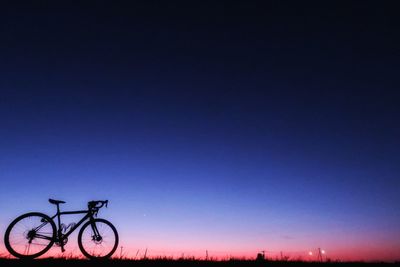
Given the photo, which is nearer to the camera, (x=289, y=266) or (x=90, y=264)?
(x=90, y=264)

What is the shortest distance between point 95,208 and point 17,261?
11.6 feet

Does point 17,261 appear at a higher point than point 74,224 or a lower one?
lower

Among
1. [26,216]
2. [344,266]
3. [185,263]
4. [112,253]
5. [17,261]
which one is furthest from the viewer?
[344,266]

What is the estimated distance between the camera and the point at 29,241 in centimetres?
1195

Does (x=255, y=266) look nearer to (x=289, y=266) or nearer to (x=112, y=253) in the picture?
(x=289, y=266)

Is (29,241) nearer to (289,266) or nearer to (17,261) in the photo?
(17,261)

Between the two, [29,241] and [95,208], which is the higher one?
[95,208]

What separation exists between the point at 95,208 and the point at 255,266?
5748 millimetres

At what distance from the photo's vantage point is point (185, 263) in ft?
37.6

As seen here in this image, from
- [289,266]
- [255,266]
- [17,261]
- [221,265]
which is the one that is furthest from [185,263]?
[17,261]

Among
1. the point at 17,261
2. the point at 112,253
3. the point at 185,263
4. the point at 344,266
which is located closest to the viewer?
the point at 17,261

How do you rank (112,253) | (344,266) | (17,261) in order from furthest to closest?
(344,266) → (112,253) → (17,261)

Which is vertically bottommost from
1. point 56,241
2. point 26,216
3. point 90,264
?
point 90,264

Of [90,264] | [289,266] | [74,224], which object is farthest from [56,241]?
[289,266]
